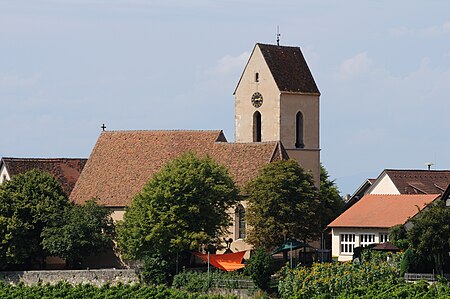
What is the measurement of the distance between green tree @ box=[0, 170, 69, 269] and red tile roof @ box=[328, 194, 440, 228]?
49.4ft

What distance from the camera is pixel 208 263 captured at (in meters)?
74.3

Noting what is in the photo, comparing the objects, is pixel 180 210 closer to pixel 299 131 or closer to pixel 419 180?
pixel 299 131

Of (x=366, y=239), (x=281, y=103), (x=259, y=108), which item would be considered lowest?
(x=366, y=239)

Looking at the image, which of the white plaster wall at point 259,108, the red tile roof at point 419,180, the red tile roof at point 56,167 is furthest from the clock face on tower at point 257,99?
the red tile roof at point 419,180

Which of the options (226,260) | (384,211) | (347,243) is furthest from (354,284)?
(384,211)

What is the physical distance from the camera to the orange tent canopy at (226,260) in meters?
74.6

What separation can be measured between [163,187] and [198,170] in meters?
2.02

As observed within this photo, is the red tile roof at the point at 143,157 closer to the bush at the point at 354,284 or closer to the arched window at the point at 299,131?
the arched window at the point at 299,131

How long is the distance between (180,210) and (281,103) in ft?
39.2

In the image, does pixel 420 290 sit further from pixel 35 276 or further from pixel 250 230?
pixel 35 276

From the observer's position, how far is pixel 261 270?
6962 cm

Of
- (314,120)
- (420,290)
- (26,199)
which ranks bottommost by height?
(420,290)

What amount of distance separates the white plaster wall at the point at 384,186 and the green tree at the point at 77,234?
2116 cm

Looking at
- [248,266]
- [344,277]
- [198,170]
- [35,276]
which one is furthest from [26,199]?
[344,277]
